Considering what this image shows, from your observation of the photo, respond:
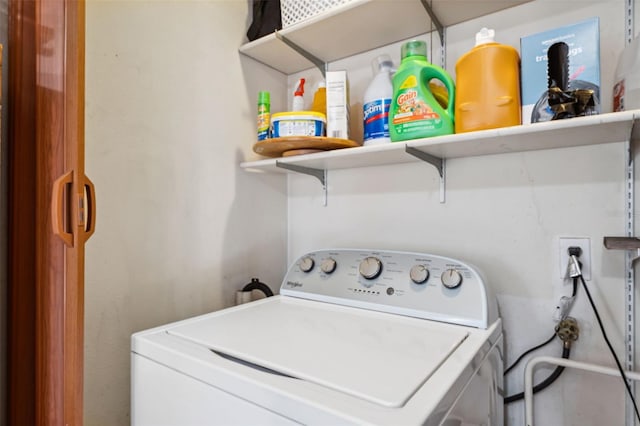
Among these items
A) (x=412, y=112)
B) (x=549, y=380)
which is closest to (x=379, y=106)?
(x=412, y=112)

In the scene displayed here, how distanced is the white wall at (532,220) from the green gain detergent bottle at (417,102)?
0.82ft

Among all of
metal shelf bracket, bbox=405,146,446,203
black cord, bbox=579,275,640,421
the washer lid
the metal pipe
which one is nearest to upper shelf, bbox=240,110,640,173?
metal shelf bracket, bbox=405,146,446,203

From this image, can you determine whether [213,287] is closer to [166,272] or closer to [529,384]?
[166,272]

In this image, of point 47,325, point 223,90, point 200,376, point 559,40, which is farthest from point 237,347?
point 559,40

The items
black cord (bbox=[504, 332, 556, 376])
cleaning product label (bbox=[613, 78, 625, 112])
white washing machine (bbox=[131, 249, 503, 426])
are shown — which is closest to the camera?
white washing machine (bbox=[131, 249, 503, 426])

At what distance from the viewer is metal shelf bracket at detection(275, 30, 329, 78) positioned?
1.36 metres

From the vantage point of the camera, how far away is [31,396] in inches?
37.6

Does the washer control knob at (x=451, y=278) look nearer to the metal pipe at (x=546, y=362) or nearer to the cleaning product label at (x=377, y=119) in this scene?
the metal pipe at (x=546, y=362)

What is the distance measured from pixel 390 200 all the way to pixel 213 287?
744mm

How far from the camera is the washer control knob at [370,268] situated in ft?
3.79

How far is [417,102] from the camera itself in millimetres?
1049

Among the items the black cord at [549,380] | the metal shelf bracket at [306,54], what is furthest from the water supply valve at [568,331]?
the metal shelf bracket at [306,54]

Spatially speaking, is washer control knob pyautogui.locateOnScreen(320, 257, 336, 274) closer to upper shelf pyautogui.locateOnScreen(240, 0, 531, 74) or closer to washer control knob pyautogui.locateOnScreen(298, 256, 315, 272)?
washer control knob pyautogui.locateOnScreen(298, 256, 315, 272)

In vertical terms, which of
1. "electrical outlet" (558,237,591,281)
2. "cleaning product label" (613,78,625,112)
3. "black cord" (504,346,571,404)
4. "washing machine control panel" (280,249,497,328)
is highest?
"cleaning product label" (613,78,625,112)
